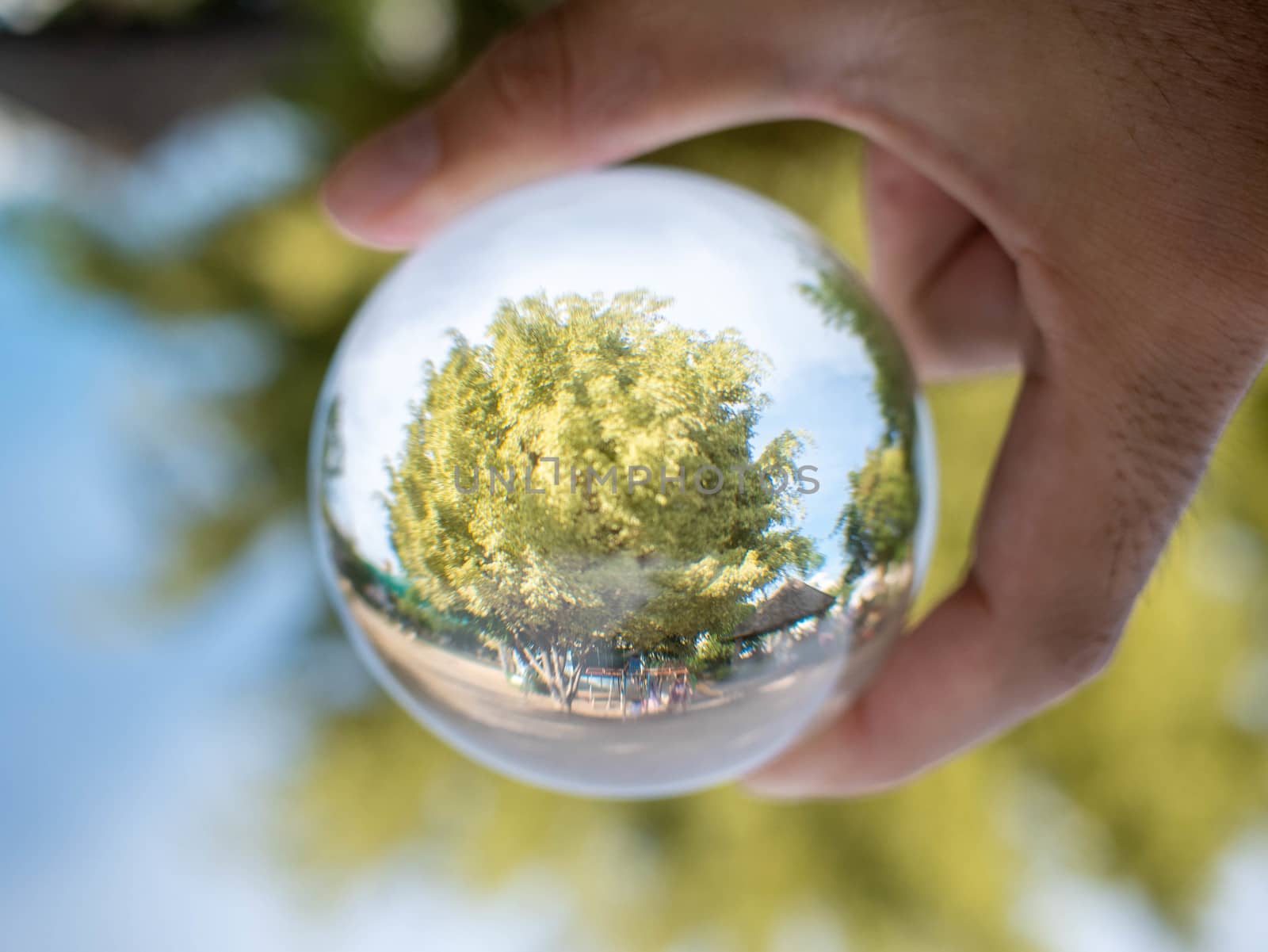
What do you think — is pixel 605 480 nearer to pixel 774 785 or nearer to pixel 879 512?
pixel 879 512

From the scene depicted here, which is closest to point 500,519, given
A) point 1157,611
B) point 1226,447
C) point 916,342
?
point 916,342

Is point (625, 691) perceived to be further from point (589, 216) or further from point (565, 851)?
point (565, 851)

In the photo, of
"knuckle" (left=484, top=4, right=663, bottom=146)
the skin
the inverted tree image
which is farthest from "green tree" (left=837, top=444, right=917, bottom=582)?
"knuckle" (left=484, top=4, right=663, bottom=146)

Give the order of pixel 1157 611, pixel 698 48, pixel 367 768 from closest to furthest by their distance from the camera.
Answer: pixel 698 48
pixel 1157 611
pixel 367 768

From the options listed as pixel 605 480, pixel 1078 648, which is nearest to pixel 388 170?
pixel 605 480

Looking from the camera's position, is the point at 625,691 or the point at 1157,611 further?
the point at 1157,611

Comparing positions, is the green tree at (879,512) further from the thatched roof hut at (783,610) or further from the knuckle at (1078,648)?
the knuckle at (1078,648)
